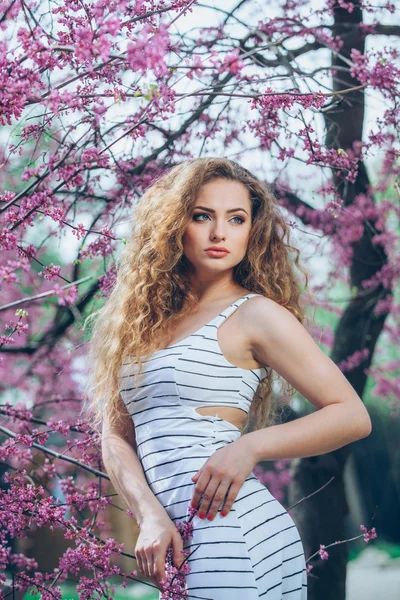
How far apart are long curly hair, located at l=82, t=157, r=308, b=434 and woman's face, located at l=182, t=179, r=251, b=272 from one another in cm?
3

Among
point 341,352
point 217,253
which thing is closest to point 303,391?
point 217,253

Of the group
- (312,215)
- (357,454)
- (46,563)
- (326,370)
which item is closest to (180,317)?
(326,370)

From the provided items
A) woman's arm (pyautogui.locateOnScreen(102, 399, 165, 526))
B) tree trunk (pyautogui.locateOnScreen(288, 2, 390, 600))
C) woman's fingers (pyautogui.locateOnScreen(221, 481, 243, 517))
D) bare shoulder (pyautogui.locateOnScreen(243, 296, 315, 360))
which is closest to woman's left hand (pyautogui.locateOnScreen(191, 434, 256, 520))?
woman's fingers (pyautogui.locateOnScreen(221, 481, 243, 517))

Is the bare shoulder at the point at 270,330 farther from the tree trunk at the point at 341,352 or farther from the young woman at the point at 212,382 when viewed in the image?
the tree trunk at the point at 341,352

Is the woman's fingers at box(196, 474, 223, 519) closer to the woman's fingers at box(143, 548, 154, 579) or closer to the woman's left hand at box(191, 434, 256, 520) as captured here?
the woman's left hand at box(191, 434, 256, 520)

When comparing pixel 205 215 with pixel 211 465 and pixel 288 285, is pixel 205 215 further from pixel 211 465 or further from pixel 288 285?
pixel 211 465

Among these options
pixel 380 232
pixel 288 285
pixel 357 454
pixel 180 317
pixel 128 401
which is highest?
pixel 357 454

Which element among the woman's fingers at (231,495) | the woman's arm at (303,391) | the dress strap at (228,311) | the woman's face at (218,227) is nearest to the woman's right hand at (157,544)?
the woman's fingers at (231,495)

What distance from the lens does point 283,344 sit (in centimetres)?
151

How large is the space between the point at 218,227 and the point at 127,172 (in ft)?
3.60

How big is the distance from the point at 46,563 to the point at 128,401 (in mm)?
4604

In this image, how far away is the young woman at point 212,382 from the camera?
137cm

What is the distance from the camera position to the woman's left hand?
1349mm

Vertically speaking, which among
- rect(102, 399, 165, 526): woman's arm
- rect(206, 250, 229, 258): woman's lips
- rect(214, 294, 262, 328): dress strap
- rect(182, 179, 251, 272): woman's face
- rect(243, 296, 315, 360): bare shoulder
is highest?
rect(182, 179, 251, 272): woman's face
